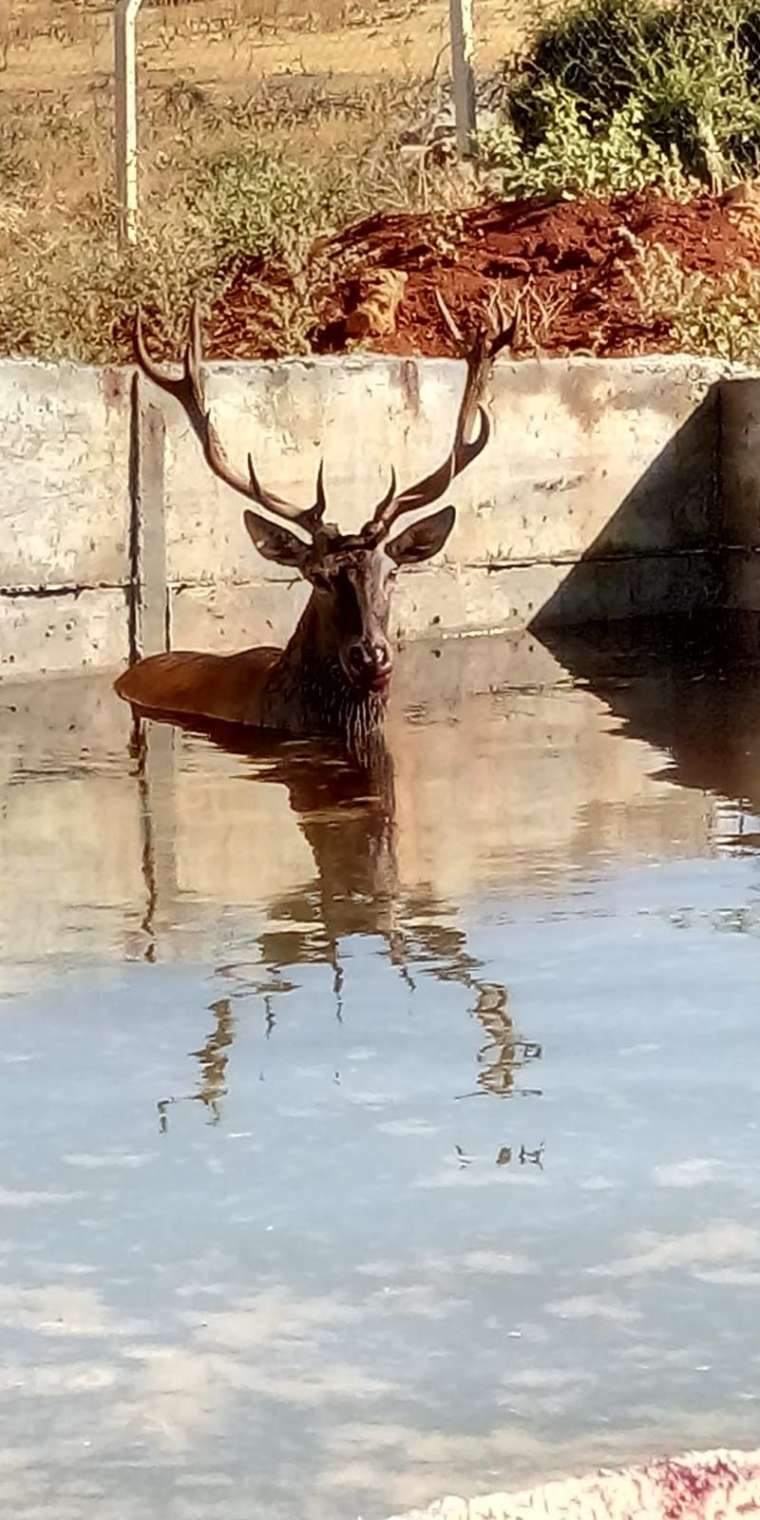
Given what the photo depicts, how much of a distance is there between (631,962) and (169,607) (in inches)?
259

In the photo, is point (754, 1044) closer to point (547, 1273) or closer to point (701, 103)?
point (547, 1273)

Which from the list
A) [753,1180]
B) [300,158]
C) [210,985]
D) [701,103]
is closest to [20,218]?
[300,158]

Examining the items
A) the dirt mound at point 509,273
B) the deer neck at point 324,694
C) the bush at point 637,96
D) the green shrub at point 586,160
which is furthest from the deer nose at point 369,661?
the bush at point 637,96

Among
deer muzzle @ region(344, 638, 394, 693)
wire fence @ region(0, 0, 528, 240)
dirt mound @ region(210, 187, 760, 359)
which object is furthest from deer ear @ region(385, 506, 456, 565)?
wire fence @ region(0, 0, 528, 240)

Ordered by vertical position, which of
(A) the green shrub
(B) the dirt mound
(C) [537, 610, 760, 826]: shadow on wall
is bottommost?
(C) [537, 610, 760, 826]: shadow on wall

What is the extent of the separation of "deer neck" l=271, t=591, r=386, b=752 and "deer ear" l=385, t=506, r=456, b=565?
41 centimetres

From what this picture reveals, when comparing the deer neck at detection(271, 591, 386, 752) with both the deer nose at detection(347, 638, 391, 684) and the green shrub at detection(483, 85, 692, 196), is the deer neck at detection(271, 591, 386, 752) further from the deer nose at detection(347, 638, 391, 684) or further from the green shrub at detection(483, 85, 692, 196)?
the green shrub at detection(483, 85, 692, 196)

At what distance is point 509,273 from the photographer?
17.5 meters

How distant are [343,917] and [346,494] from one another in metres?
6.49

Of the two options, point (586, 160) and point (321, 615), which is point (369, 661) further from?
point (586, 160)

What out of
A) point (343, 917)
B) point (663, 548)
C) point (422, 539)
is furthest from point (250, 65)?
point (343, 917)

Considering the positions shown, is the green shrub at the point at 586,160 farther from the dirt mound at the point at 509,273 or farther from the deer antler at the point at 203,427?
the deer antler at the point at 203,427

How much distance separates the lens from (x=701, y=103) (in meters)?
20.7

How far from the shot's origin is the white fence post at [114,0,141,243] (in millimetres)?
19688
